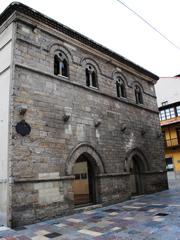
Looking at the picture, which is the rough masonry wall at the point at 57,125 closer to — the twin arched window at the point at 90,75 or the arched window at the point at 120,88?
the twin arched window at the point at 90,75

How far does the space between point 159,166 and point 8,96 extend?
9.08 meters

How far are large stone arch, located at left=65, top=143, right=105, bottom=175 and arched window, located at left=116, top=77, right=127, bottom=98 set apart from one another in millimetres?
3854

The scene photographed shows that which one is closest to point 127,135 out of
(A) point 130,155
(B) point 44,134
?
(A) point 130,155

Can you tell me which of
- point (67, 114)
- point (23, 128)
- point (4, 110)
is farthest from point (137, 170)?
point (4, 110)

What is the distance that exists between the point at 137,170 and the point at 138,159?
0.60 m

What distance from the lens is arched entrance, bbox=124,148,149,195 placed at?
435 inches

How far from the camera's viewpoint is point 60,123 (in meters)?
7.84

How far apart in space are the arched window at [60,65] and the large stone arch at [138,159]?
473 centimetres

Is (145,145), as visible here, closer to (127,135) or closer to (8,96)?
(127,135)

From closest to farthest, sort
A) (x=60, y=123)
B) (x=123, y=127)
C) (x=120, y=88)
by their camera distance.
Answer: (x=60, y=123) → (x=123, y=127) → (x=120, y=88)

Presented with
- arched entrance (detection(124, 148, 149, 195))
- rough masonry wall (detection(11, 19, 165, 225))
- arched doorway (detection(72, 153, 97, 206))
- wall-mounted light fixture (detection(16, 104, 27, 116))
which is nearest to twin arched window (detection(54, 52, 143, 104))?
rough masonry wall (detection(11, 19, 165, 225))

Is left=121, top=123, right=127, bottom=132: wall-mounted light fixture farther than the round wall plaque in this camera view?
Yes

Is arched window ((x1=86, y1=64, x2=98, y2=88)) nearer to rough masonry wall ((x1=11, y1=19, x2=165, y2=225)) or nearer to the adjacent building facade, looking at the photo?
rough masonry wall ((x1=11, y1=19, x2=165, y2=225))

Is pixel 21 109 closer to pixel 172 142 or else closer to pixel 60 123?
pixel 60 123
